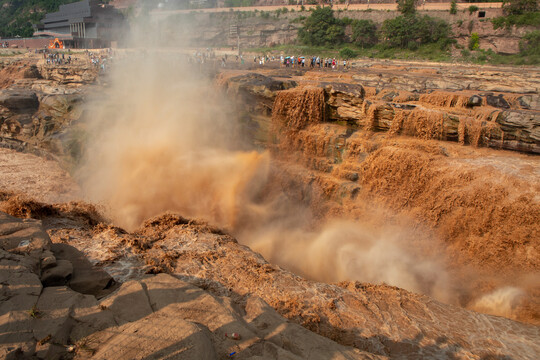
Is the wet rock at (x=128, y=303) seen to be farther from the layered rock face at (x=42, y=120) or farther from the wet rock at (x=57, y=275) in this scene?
the layered rock face at (x=42, y=120)

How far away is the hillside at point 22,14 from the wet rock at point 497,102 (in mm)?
50823

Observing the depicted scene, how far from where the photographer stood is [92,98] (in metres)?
13.9

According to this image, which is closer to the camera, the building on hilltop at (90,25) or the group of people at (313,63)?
the group of people at (313,63)

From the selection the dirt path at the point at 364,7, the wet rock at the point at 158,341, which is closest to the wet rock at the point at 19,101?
the dirt path at the point at 364,7

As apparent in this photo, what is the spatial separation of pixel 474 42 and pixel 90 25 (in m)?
32.1

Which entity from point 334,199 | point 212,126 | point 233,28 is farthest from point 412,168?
point 233,28

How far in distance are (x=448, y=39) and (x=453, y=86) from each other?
1813cm

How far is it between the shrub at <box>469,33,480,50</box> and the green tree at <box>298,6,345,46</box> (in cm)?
1008

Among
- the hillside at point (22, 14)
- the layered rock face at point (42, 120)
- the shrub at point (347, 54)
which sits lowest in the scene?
the layered rock face at point (42, 120)

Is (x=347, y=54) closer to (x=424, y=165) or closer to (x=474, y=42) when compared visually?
(x=474, y=42)

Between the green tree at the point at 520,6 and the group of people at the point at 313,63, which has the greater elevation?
the green tree at the point at 520,6

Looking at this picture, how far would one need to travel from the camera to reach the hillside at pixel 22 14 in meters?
44.7

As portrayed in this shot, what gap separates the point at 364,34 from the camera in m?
29.5

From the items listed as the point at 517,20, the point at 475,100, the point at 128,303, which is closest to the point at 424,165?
the point at 475,100
